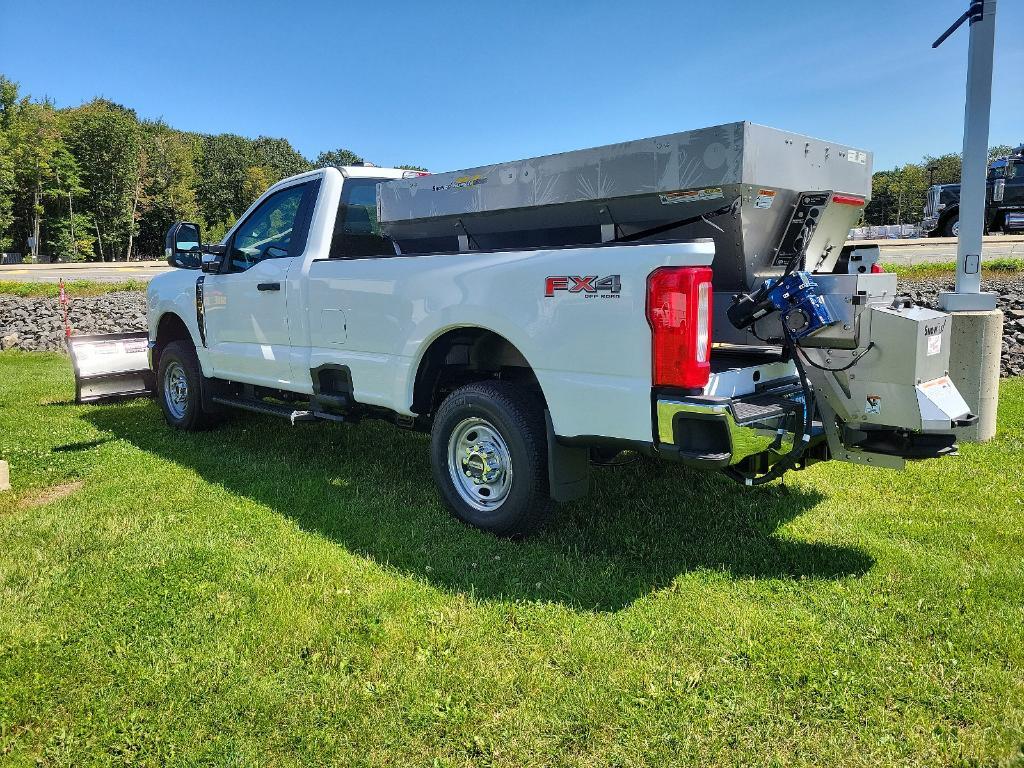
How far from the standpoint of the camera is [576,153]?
14.3 feet

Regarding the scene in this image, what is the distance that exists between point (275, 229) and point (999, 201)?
24019 millimetres

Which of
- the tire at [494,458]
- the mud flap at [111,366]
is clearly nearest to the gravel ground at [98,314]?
the mud flap at [111,366]

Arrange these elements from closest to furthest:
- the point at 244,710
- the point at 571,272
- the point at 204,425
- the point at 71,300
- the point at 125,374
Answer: the point at 244,710, the point at 571,272, the point at 204,425, the point at 125,374, the point at 71,300

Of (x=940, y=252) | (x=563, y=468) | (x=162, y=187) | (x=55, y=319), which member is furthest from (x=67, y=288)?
(x=162, y=187)

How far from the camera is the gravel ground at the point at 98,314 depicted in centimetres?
1122

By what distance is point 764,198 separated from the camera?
411 centimetres

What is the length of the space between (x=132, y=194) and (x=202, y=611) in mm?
73798

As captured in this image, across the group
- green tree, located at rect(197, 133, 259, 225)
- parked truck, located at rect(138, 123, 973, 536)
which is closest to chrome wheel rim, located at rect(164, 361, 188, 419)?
parked truck, located at rect(138, 123, 973, 536)

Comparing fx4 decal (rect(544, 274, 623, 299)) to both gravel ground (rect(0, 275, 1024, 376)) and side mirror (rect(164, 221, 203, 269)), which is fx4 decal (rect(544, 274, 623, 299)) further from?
gravel ground (rect(0, 275, 1024, 376))

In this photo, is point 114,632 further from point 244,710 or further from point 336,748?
point 336,748

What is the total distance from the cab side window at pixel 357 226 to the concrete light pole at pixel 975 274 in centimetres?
387

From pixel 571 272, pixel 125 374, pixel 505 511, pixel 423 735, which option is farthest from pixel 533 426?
pixel 125 374

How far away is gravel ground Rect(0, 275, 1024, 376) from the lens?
11.2 metres

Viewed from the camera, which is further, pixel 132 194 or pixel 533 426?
pixel 132 194
